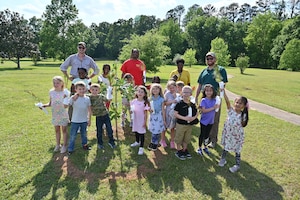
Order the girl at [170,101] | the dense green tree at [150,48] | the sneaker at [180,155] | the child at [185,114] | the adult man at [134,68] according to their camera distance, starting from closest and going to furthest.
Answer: the child at [185,114], the sneaker at [180,155], the girl at [170,101], the adult man at [134,68], the dense green tree at [150,48]

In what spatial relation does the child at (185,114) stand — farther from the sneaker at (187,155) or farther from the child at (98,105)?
the child at (98,105)

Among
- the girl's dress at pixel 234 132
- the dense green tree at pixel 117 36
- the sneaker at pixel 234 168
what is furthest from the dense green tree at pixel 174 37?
the sneaker at pixel 234 168

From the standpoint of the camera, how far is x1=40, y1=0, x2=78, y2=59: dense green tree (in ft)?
125

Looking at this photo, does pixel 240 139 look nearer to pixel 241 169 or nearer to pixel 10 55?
pixel 241 169

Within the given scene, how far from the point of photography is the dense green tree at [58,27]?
125ft

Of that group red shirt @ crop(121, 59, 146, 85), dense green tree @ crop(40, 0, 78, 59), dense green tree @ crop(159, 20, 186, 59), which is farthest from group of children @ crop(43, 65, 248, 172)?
dense green tree @ crop(159, 20, 186, 59)

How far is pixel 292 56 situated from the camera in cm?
3566

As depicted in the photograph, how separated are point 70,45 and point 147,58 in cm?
2342

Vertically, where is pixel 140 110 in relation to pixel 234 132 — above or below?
above

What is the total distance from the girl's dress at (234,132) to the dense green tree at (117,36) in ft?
181

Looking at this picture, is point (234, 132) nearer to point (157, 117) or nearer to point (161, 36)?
point (157, 117)

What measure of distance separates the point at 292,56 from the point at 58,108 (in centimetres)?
3982

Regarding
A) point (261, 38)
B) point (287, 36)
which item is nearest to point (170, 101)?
point (287, 36)

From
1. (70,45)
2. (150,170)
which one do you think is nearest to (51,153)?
(150,170)
